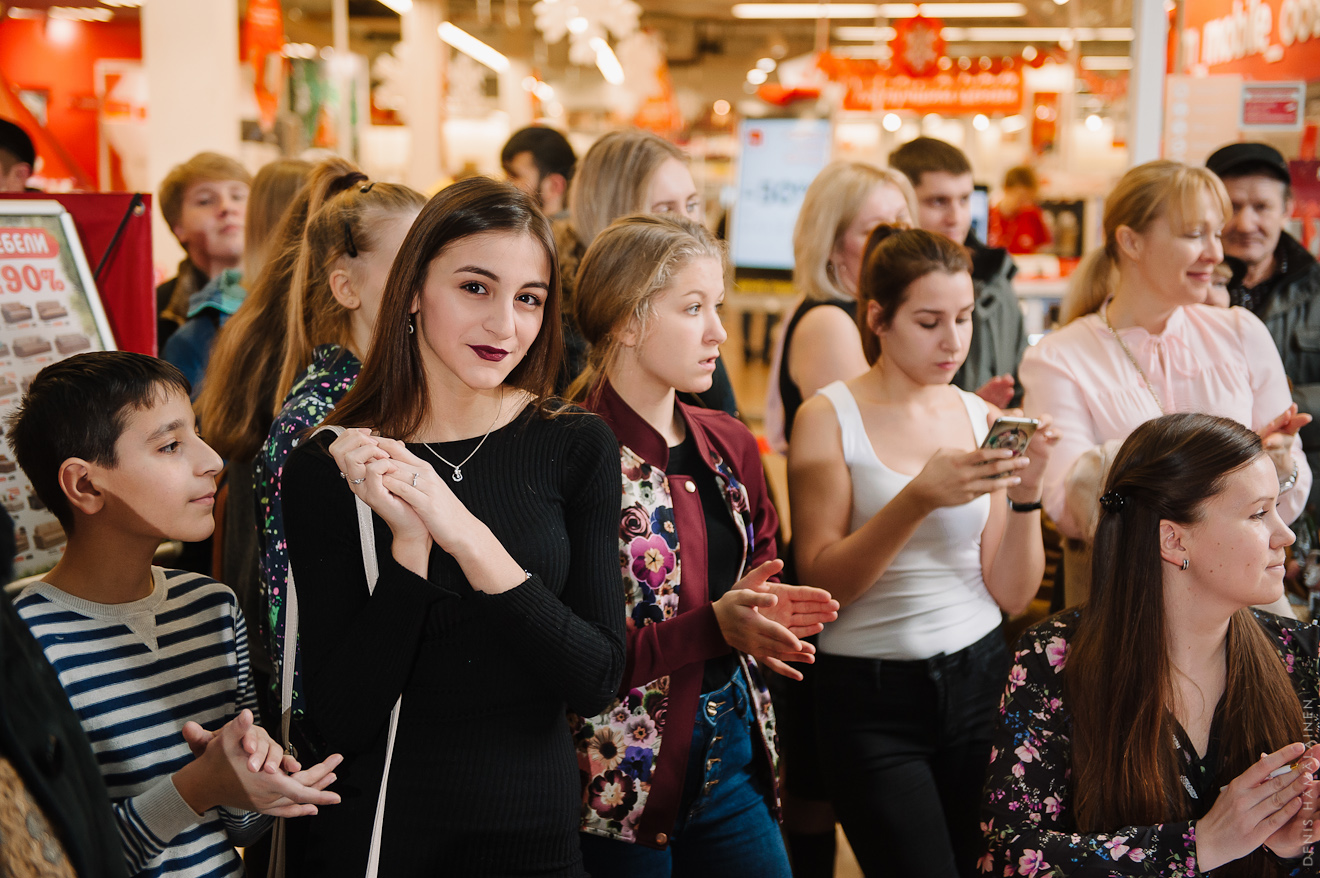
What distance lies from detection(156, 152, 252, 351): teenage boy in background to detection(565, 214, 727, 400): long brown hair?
1.95 meters

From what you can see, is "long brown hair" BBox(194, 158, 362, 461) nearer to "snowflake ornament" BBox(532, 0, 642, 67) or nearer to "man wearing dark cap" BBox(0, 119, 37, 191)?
"man wearing dark cap" BBox(0, 119, 37, 191)

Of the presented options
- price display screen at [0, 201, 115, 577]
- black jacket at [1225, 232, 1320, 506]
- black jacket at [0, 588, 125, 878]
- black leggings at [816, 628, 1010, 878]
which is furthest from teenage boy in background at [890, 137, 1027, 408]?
black jacket at [0, 588, 125, 878]

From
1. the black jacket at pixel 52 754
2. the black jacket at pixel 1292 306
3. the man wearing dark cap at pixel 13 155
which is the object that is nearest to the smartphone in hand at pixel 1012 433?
the black jacket at pixel 52 754

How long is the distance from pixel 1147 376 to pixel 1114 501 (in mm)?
936

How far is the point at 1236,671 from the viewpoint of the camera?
5.75 ft

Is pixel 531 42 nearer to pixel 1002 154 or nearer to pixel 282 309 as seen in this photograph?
pixel 1002 154

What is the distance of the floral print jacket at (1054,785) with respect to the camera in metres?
1.62

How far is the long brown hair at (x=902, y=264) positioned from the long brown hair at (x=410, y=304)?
96 centimetres

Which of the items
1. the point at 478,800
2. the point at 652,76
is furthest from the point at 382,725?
the point at 652,76

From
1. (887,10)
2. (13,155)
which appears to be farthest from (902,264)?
(887,10)

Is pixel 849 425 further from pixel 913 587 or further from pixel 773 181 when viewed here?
pixel 773 181

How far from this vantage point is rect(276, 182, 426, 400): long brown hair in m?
1.98

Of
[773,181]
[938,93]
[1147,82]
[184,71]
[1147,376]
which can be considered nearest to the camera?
[1147,376]

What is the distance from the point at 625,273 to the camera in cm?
195
